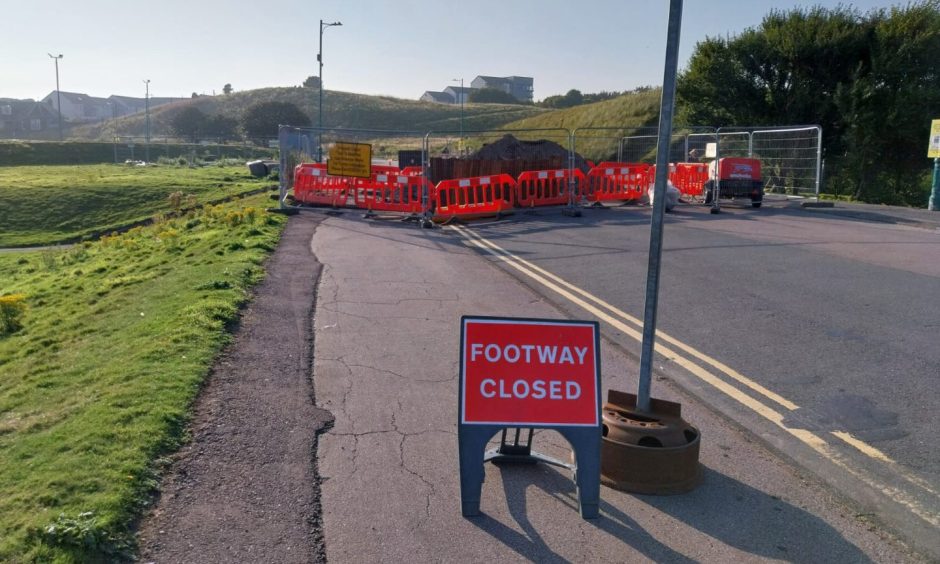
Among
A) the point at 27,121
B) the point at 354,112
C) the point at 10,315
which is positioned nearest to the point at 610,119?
the point at 10,315

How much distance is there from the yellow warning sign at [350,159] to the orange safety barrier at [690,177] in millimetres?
9622

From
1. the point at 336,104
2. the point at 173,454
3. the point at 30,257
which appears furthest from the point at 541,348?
the point at 336,104

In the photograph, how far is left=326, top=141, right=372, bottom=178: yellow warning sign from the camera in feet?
60.9

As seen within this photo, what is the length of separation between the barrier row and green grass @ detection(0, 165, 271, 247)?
14.0 metres

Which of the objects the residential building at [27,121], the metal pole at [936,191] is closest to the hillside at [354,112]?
the residential building at [27,121]

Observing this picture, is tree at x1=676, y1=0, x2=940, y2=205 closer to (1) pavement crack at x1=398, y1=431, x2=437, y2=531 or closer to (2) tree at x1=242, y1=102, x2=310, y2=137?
(1) pavement crack at x1=398, y1=431, x2=437, y2=531

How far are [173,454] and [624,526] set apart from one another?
8.78 feet

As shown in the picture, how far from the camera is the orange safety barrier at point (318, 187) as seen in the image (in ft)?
67.8

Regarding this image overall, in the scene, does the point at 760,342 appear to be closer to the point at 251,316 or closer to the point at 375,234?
the point at 251,316

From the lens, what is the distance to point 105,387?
6.55m

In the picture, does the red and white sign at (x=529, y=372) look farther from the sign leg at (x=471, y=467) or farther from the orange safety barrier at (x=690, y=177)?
the orange safety barrier at (x=690, y=177)

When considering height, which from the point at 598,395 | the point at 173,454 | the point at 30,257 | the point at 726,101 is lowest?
the point at 30,257

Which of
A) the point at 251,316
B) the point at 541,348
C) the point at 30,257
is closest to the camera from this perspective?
the point at 541,348

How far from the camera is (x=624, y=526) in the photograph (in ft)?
13.8
